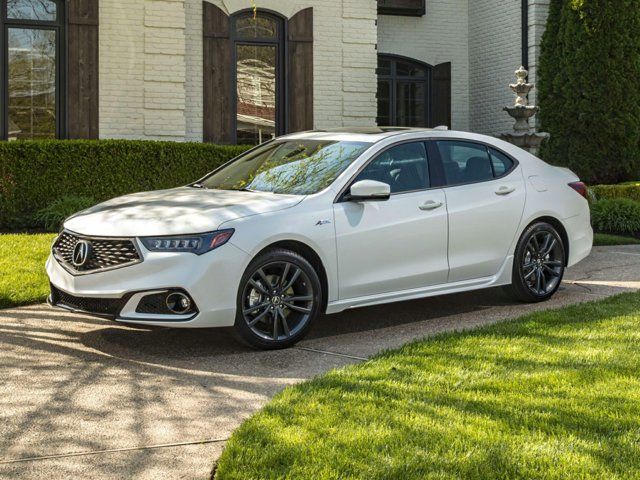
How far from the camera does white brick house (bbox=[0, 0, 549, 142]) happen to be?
15398mm

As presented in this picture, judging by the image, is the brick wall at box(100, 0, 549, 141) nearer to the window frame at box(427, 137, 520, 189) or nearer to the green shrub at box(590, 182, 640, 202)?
the green shrub at box(590, 182, 640, 202)

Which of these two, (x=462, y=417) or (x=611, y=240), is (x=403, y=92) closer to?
(x=611, y=240)

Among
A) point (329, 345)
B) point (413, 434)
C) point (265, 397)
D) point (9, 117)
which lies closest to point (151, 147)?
point (9, 117)

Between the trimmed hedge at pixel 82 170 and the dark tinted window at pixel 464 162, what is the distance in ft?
23.7

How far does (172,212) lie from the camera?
684cm

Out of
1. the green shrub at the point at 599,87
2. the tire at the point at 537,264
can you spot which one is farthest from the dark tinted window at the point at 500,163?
the green shrub at the point at 599,87

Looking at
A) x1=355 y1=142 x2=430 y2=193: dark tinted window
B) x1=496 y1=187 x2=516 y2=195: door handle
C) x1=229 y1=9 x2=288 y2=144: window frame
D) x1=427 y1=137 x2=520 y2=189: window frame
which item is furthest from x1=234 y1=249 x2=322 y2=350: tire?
x1=229 y1=9 x2=288 y2=144: window frame

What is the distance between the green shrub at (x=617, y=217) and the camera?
15523 millimetres

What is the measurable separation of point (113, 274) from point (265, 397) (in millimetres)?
1541

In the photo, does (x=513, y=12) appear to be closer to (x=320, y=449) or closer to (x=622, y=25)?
(x=622, y=25)

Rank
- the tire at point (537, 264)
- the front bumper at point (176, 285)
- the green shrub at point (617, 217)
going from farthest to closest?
the green shrub at point (617, 217), the tire at point (537, 264), the front bumper at point (176, 285)

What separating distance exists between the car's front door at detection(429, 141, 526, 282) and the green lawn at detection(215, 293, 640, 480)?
120 cm

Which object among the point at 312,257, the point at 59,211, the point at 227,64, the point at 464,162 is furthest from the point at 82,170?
the point at 312,257

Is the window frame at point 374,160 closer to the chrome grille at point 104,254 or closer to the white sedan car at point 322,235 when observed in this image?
the white sedan car at point 322,235
